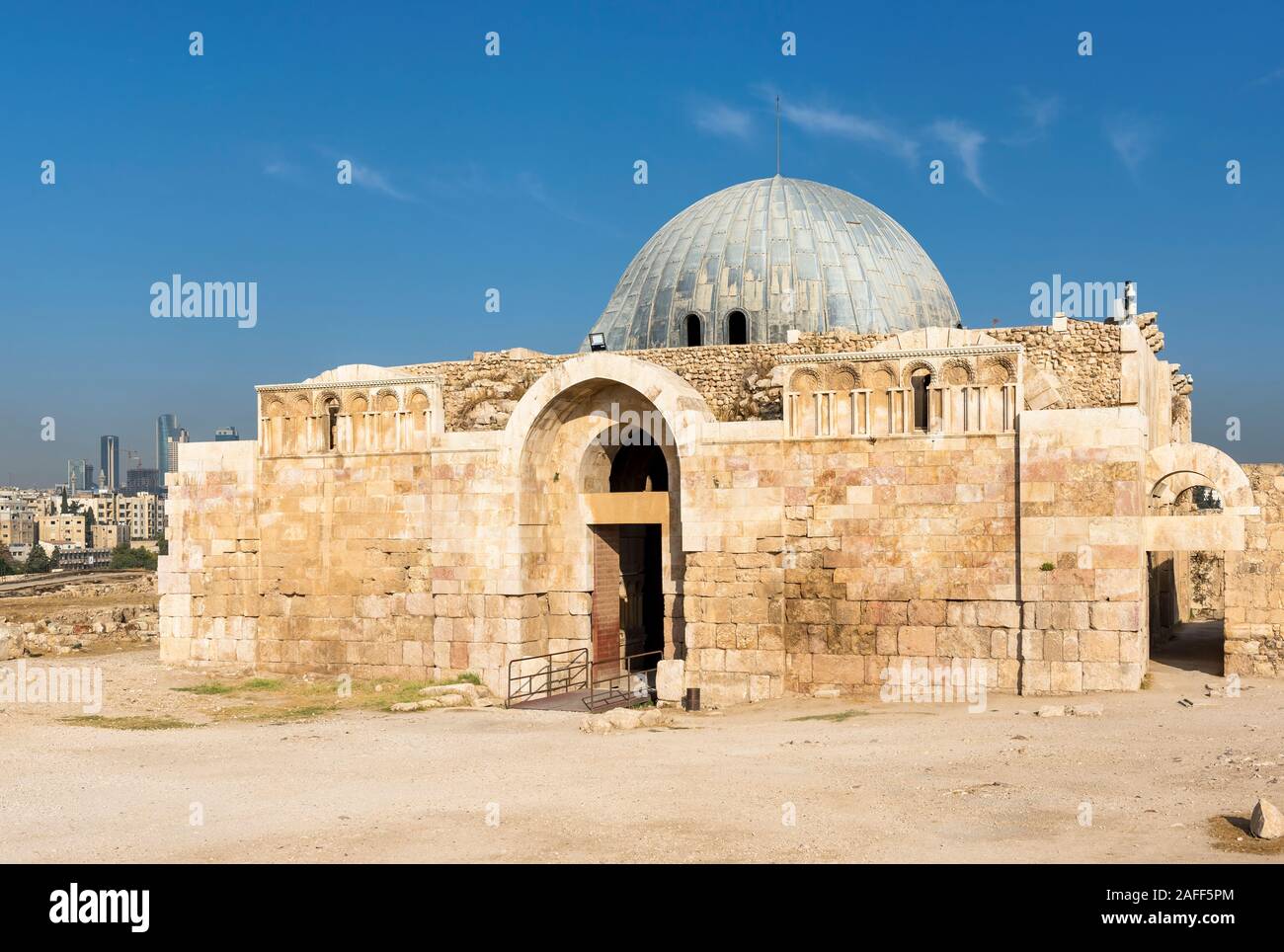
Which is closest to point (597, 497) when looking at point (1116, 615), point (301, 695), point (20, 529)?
point (301, 695)

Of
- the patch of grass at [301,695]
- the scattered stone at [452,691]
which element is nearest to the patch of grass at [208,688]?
the patch of grass at [301,695]

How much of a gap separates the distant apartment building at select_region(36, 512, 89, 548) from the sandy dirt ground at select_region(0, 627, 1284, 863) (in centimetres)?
12709

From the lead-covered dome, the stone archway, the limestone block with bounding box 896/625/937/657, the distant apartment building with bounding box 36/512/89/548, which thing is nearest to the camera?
the stone archway

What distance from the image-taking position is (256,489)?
20.2 metres

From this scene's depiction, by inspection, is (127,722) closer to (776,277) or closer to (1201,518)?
(1201,518)

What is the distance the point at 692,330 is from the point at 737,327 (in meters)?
0.92

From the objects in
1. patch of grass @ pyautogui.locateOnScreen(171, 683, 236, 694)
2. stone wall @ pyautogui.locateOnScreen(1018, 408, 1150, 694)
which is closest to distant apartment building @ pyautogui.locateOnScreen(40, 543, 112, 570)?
patch of grass @ pyautogui.locateOnScreen(171, 683, 236, 694)

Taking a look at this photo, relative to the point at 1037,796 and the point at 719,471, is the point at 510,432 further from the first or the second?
the point at 1037,796

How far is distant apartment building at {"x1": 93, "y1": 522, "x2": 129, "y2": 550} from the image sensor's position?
13388 centimetres

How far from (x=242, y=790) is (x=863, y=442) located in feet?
29.5

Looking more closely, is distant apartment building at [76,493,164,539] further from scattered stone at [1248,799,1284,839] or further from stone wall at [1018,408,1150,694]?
scattered stone at [1248,799,1284,839]

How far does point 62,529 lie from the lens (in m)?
135

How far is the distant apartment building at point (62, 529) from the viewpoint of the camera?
132000mm
